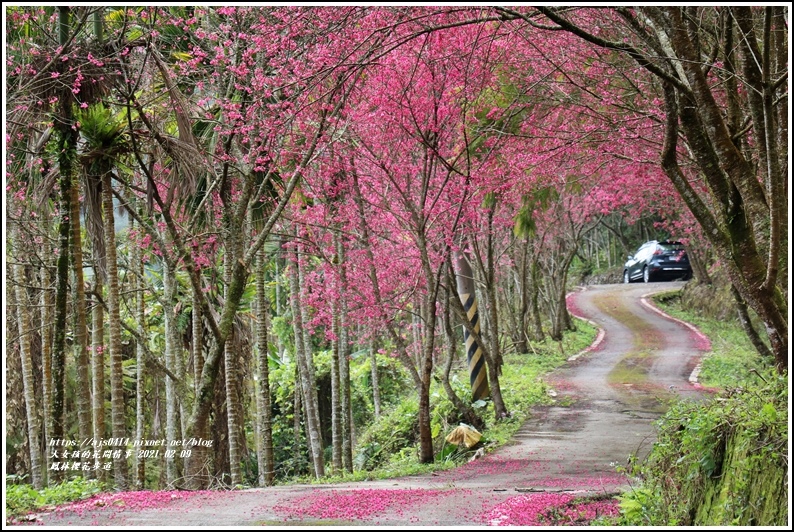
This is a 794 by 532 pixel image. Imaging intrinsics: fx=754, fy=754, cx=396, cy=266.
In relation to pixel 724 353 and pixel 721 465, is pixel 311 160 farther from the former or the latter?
pixel 724 353

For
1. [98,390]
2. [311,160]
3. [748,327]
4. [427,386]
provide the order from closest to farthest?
1. [98,390]
2. [311,160]
3. [427,386]
4. [748,327]

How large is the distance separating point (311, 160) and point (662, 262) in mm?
27802

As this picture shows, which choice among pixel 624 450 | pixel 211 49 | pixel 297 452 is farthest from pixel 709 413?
pixel 297 452

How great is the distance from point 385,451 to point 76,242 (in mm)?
8287

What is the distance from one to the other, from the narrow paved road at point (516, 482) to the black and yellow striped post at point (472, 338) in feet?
3.84

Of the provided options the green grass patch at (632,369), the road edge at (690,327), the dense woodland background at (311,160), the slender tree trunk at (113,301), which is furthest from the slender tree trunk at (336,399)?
the road edge at (690,327)

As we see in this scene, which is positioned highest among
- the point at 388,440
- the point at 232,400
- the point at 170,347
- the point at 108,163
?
the point at 108,163

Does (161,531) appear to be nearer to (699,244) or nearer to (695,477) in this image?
(695,477)

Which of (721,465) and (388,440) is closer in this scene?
(721,465)

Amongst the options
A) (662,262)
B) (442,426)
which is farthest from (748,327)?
(662,262)

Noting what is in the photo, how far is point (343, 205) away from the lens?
41.0ft

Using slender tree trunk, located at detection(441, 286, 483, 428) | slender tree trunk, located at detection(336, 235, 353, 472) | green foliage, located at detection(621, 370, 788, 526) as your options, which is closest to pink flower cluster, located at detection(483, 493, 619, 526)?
green foliage, located at detection(621, 370, 788, 526)

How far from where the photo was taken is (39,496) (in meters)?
6.31

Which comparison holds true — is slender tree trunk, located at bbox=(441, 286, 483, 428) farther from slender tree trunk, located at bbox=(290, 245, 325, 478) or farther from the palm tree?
the palm tree
